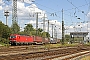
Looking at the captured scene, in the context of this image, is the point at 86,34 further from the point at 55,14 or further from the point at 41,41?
the point at 55,14

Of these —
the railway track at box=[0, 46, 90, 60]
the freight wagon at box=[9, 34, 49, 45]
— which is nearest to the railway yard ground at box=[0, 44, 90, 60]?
the railway track at box=[0, 46, 90, 60]

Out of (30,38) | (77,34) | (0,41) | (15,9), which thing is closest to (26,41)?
(30,38)

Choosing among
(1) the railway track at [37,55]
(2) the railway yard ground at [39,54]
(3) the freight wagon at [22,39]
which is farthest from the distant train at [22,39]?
Answer: (1) the railway track at [37,55]

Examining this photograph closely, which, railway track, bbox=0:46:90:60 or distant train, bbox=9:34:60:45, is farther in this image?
distant train, bbox=9:34:60:45

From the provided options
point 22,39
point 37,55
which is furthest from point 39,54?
point 22,39

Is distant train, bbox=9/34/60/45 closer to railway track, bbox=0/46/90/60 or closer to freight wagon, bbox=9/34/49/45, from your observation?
freight wagon, bbox=9/34/49/45

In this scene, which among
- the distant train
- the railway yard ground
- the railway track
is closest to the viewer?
the railway track

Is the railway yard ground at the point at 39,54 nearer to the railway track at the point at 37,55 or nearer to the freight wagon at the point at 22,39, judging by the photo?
the railway track at the point at 37,55

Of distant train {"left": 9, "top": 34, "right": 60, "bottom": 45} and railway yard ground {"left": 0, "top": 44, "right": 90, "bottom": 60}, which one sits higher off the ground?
distant train {"left": 9, "top": 34, "right": 60, "bottom": 45}

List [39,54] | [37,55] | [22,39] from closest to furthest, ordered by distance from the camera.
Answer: [37,55], [39,54], [22,39]

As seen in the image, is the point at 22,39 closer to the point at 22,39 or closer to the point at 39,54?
the point at 22,39

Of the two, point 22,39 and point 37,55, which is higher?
point 22,39

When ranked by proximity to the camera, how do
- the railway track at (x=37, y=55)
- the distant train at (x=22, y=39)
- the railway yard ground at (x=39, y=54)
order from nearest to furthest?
the railway track at (x=37, y=55) → the railway yard ground at (x=39, y=54) → the distant train at (x=22, y=39)

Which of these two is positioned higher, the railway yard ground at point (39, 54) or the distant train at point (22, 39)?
the distant train at point (22, 39)
